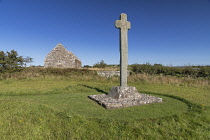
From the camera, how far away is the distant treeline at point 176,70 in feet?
52.4

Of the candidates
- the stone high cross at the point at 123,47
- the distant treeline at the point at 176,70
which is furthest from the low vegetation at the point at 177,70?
the stone high cross at the point at 123,47

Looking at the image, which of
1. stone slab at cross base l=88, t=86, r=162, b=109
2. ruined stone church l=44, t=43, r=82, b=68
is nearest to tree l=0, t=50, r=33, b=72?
ruined stone church l=44, t=43, r=82, b=68

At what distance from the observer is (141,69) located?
21516mm

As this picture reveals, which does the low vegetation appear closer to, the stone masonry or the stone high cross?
the stone masonry

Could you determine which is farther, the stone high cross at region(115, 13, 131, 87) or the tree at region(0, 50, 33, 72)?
the tree at region(0, 50, 33, 72)

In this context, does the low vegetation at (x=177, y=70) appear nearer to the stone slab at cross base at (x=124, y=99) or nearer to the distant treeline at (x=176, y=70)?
the distant treeline at (x=176, y=70)

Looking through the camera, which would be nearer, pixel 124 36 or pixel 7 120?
pixel 7 120

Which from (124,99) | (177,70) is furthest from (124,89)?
(177,70)

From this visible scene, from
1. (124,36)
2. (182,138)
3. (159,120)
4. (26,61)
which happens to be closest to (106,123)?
(159,120)

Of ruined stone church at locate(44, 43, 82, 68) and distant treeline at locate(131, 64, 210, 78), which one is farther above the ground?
ruined stone church at locate(44, 43, 82, 68)

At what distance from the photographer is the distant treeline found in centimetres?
1599

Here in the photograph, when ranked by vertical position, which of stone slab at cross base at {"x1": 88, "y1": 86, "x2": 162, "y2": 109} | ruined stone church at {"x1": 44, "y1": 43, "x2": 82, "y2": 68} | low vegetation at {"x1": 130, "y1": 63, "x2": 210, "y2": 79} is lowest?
stone slab at cross base at {"x1": 88, "y1": 86, "x2": 162, "y2": 109}

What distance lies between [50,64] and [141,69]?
13.7m

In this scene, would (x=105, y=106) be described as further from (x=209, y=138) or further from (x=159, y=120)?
(x=209, y=138)
